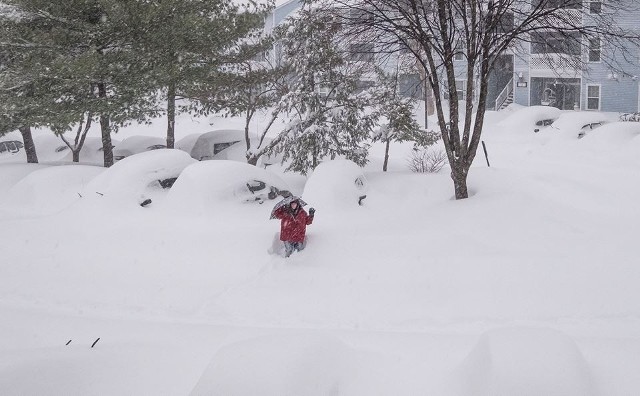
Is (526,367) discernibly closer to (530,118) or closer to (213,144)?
(213,144)

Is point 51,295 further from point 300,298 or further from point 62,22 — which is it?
point 62,22

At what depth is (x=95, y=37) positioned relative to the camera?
13.0 m

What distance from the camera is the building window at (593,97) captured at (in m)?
28.6

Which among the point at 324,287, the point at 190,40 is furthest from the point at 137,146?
the point at 324,287

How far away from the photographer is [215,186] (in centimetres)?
974

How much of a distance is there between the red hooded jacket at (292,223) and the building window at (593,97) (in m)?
27.6

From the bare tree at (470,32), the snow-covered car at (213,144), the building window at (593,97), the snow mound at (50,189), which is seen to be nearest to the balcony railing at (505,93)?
the building window at (593,97)

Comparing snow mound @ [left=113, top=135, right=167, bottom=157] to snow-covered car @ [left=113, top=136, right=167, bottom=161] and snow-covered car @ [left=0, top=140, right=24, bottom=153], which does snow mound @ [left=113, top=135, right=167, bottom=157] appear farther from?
snow-covered car @ [left=0, top=140, right=24, bottom=153]

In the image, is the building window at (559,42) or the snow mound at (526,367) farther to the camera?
the building window at (559,42)

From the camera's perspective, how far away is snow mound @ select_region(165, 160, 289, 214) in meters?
9.57

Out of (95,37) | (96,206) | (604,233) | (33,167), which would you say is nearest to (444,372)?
(604,233)

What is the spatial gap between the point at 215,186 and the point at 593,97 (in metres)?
27.5

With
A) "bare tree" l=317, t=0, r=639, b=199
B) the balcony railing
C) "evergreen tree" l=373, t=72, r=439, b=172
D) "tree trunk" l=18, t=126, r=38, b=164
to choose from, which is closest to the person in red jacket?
"bare tree" l=317, t=0, r=639, b=199

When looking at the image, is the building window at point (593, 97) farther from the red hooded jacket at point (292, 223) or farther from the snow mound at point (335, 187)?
the red hooded jacket at point (292, 223)
